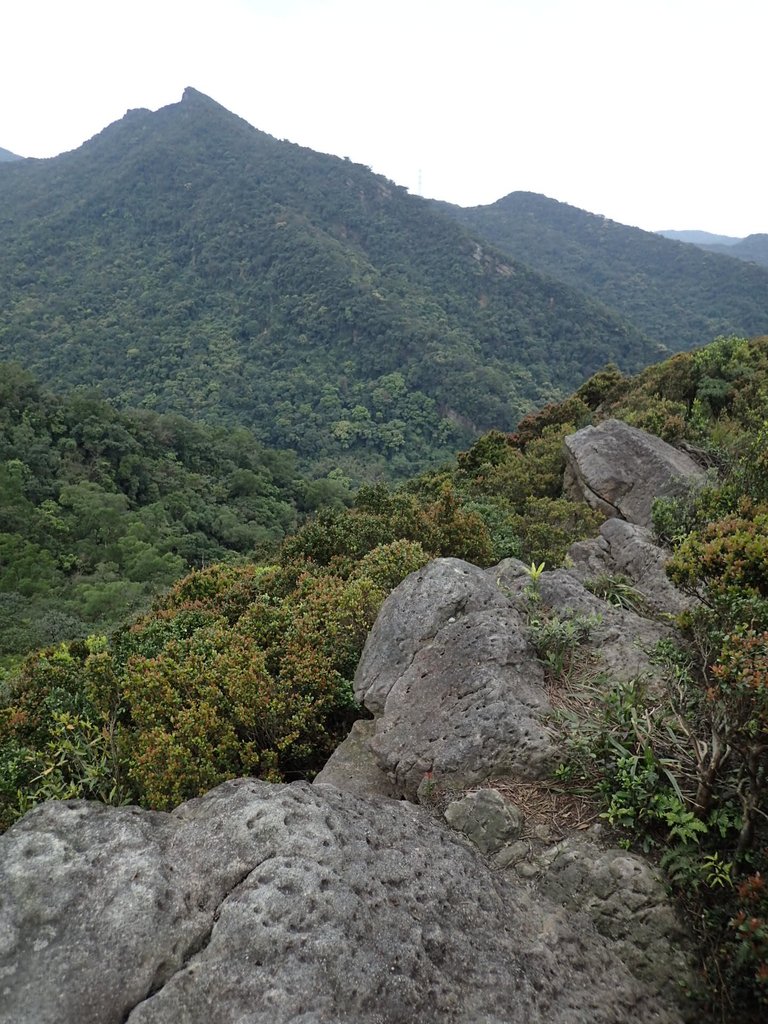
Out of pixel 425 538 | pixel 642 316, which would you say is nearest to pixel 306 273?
pixel 642 316

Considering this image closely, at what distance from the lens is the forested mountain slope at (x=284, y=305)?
82.0m

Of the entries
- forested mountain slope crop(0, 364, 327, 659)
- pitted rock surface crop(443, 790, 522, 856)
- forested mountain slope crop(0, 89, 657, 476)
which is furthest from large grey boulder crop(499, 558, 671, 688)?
forested mountain slope crop(0, 89, 657, 476)

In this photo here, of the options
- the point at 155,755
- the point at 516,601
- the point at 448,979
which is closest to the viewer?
the point at 448,979

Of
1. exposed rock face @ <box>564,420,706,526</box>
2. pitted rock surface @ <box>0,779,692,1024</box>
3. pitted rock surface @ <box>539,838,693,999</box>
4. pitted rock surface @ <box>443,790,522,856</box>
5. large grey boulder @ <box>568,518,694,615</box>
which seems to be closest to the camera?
pitted rock surface @ <box>0,779,692,1024</box>

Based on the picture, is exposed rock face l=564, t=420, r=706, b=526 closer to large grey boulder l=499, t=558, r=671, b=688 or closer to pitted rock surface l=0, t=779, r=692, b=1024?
large grey boulder l=499, t=558, r=671, b=688

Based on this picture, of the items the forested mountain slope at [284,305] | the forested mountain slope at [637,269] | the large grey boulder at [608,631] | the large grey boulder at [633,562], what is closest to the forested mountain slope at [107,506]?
the large grey boulder at [633,562]

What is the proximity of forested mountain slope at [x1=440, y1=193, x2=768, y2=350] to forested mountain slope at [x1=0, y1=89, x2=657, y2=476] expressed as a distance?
20200 millimetres

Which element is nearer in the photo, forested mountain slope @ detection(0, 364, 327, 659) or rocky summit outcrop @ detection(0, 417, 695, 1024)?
rocky summit outcrop @ detection(0, 417, 695, 1024)

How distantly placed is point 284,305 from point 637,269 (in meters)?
90.5

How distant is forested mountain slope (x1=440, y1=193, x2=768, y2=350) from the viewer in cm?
10694

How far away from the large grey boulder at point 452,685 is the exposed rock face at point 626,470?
6.49 m

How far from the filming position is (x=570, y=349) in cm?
9494

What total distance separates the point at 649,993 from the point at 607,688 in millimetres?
1700

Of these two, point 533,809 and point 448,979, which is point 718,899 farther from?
point 448,979
